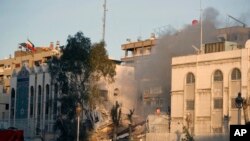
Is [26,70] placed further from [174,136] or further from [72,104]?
[174,136]

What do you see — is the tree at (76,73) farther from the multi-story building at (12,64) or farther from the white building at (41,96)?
the multi-story building at (12,64)

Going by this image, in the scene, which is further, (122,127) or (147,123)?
(122,127)

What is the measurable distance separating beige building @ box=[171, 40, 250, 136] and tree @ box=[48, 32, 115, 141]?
9546 mm

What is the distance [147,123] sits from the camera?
62594 mm

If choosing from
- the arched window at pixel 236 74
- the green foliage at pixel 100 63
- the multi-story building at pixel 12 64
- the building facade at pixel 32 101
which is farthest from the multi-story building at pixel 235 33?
the multi-story building at pixel 12 64

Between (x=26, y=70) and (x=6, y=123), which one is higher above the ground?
(x=26, y=70)

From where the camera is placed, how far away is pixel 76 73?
64000 mm

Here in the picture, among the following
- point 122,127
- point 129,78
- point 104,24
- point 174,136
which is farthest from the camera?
point 129,78

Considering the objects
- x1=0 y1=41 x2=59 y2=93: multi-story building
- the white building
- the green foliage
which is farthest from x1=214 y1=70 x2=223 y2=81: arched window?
x1=0 y1=41 x2=59 y2=93: multi-story building

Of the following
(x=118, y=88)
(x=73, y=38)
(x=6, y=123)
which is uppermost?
(x=73, y=38)

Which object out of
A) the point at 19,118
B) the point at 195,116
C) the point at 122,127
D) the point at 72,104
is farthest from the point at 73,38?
the point at 19,118

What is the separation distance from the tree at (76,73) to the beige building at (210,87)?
9.55 m

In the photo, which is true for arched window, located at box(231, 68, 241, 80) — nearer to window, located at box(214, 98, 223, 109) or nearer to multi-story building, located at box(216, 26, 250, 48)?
window, located at box(214, 98, 223, 109)

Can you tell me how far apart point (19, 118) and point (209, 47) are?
39688 millimetres
